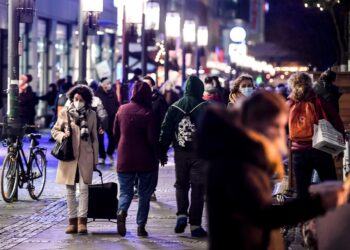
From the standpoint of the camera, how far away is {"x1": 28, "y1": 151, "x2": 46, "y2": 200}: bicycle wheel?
17.0 m

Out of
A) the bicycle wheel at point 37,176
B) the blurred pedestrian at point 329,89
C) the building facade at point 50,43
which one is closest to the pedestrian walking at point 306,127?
the blurred pedestrian at point 329,89

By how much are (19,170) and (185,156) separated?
4.47 meters

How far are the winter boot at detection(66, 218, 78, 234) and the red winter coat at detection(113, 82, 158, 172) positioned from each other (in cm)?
87

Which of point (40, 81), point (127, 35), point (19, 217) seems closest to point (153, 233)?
point (19, 217)

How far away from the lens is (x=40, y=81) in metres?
41.2

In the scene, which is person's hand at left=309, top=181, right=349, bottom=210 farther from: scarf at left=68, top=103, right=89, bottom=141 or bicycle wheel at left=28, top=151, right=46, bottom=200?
bicycle wheel at left=28, top=151, right=46, bottom=200

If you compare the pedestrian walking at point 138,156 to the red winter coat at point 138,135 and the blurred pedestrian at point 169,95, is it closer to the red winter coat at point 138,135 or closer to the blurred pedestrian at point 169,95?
the red winter coat at point 138,135

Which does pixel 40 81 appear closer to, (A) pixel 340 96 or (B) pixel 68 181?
(A) pixel 340 96

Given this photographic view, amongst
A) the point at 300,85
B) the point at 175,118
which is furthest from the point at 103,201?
the point at 300,85

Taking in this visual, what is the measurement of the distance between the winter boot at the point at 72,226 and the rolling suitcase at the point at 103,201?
186 millimetres

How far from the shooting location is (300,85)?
41.1 ft

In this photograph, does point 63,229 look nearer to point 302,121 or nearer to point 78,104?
point 78,104

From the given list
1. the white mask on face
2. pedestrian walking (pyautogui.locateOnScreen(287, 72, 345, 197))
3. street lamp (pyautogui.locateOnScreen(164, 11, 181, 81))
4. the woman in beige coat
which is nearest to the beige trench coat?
the woman in beige coat

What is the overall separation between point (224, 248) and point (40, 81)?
118ft
